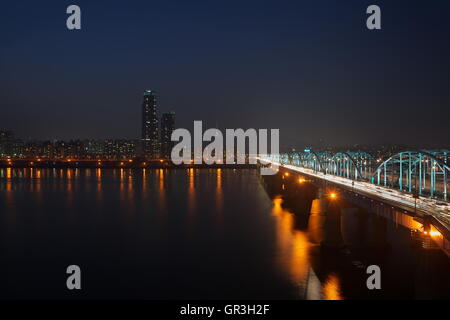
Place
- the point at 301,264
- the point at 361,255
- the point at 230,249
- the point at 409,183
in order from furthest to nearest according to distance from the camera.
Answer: the point at 230,249, the point at 409,183, the point at 301,264, the point at 361,255

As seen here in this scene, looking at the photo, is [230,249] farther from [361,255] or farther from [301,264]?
[361,255]

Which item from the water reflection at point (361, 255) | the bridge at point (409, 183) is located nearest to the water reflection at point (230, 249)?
the water reflection at point (361, 255)

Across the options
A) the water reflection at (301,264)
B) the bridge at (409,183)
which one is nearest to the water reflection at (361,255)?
the water reflection at (301,264)

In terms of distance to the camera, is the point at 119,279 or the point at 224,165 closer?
the point at 119,279

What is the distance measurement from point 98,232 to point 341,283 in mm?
19312

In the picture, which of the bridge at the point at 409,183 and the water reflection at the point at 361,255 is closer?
the water reflection at the point at 361,255

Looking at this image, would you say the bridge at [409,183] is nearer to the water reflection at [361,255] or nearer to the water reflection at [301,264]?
the water reflection at [361,255]

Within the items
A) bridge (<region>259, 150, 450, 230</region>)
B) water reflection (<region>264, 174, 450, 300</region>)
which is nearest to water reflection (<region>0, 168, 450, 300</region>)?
water reflection (<region>264, 174, 450, 300</region>)

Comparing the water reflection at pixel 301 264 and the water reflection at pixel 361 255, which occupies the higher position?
the water reflection at pixel 361 255

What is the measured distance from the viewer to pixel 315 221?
3512 cm

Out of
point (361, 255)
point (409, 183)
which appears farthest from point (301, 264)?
point (409, 183)

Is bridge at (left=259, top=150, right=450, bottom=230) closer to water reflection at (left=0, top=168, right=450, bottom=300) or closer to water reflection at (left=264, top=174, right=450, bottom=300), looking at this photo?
water reflection at (left=264, top=174, right=450, bottom=300)
